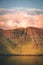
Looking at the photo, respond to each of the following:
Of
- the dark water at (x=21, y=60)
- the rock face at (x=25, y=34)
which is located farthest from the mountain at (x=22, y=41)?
the dark water at (x=21, y=60)

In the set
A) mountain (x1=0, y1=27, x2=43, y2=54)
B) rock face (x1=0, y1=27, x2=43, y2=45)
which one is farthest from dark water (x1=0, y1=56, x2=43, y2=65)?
rock face (x1=0, y1=27, x2=43, y2=45)

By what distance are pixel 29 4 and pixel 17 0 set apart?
280mm

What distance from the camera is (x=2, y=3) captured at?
5059 millimetres

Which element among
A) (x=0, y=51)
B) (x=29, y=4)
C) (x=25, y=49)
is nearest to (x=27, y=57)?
(x=25, y=49)

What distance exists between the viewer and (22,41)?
5023mm

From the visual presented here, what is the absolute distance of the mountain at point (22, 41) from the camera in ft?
16.5

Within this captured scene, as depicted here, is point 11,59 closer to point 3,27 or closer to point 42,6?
point 3,27

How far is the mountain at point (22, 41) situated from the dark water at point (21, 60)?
0.36 ft

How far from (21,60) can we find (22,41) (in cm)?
42

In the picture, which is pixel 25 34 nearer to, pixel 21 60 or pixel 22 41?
pixel 22 41

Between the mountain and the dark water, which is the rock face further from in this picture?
the dark water

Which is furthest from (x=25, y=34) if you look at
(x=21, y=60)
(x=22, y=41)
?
(x=21, y=60)

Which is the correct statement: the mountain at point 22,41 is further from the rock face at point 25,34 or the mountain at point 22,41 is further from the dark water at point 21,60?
the dark water at point 21,60

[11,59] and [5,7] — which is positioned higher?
[5,7]
